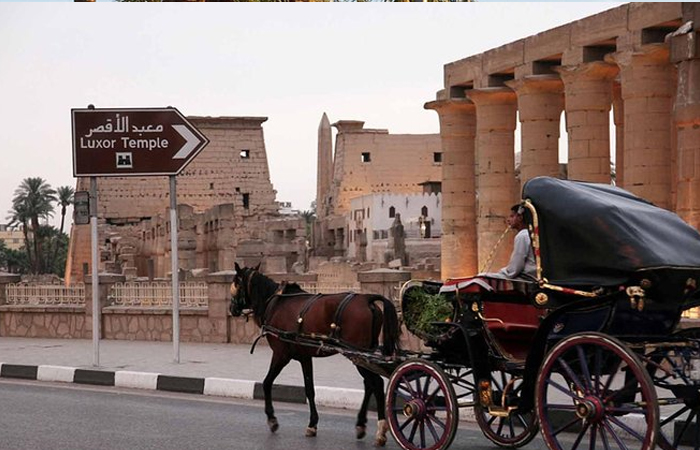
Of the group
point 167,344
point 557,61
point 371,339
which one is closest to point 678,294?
point 371,339

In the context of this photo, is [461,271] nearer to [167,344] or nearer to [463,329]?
[167,344]

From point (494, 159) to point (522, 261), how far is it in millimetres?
20869

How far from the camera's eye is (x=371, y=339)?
9.82 m

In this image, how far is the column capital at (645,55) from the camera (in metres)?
22.0

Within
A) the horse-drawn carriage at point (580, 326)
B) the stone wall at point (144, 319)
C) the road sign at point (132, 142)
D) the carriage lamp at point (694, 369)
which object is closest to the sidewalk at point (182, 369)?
the stone wall at point (144, 319)

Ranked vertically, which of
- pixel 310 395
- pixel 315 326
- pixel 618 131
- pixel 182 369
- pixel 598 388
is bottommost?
pixel 182 369

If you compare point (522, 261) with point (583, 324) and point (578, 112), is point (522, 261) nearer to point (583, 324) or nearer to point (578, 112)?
point (583, 324)

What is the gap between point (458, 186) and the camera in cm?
3139

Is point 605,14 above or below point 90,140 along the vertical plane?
above

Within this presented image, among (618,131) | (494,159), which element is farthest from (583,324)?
(618,131)

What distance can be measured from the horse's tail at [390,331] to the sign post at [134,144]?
19.2 ft

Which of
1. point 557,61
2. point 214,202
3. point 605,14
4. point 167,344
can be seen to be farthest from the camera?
point 214,202

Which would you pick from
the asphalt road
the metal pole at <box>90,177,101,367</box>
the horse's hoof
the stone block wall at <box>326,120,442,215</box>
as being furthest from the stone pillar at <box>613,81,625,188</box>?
the stone block wall at <box>326,120,442,215</box>

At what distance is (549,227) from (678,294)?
934 millimetres
